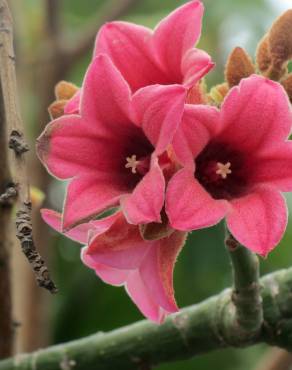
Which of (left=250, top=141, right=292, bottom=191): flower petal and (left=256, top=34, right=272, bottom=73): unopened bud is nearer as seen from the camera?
(left=250, top=141, right=292, bottom=191): flower petal

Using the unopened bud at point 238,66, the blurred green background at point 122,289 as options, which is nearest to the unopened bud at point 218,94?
the unopened bud at point 238,66

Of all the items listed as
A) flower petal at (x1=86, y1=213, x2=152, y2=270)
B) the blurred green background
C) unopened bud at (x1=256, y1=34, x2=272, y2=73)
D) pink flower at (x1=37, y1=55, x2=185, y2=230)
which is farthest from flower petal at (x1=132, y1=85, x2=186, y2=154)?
the blurred green background

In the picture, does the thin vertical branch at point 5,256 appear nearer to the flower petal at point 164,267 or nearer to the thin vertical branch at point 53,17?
the flower petal at point 164,267

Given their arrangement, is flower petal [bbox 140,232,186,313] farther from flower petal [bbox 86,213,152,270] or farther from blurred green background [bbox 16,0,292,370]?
blurred green background [bbox 16,0,292,370]

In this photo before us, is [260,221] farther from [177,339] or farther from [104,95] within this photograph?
[177,339]

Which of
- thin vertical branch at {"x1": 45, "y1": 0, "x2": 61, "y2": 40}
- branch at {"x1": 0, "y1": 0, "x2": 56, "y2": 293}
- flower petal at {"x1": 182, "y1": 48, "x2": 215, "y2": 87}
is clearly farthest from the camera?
thin vertical branch at {"x1": 45, "y1": 0, "x2": 61, "y2": 40}

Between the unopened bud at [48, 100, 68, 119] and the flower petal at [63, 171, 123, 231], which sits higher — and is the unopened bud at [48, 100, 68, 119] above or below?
above
